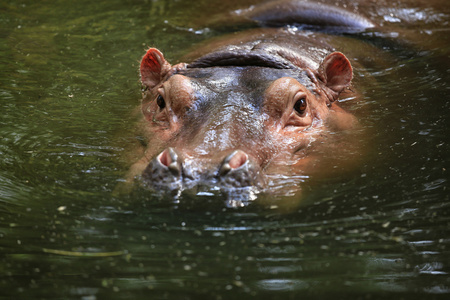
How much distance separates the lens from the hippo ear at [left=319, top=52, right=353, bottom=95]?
18.7 feet

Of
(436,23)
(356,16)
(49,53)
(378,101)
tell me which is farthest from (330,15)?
(49,53)

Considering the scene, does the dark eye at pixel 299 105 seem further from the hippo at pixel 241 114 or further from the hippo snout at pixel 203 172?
the hippo snout at pixel 203 172

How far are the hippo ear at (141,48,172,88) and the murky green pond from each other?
337 mm

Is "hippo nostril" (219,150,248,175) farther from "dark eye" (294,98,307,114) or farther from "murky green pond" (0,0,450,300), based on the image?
"dark eye" (294,98,307,114)

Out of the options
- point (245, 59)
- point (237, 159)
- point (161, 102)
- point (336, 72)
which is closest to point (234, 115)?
point (237, 159)

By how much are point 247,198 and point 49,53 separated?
4.82m

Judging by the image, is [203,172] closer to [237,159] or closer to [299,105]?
[237,159]

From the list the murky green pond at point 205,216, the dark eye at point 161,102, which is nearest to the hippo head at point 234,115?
the dark eye at point 161,102

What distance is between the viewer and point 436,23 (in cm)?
842

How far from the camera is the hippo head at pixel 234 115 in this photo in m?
3.87

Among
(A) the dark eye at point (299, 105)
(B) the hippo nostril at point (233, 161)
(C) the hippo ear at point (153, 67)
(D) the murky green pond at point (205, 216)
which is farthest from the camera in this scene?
(C) the hippo ear at point (153, 67)

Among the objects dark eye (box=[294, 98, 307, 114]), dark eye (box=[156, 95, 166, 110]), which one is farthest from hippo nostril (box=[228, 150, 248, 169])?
dark eye (box=[156, 95, 166, 110])

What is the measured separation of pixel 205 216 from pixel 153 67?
8.69 feet

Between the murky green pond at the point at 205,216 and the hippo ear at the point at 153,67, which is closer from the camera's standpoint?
the murky green pond at the point at 205,216
